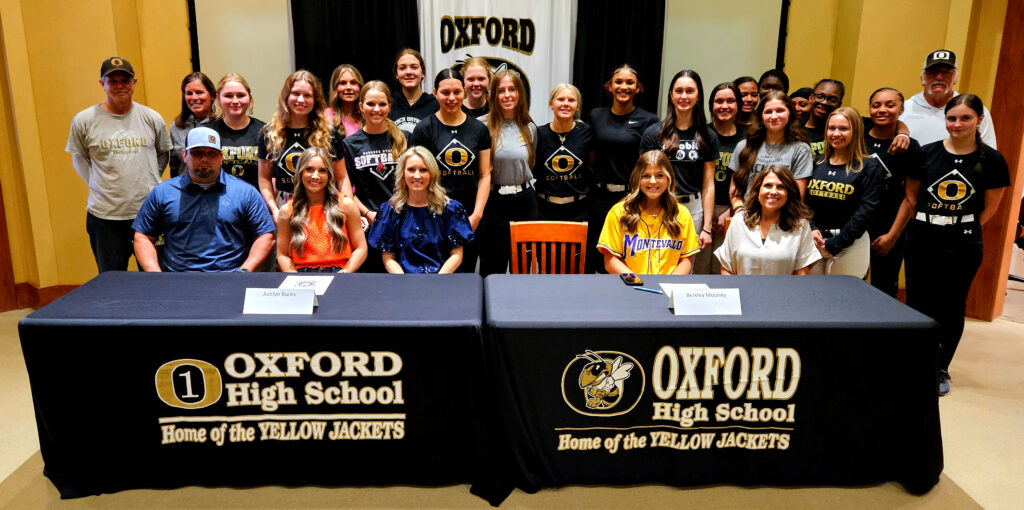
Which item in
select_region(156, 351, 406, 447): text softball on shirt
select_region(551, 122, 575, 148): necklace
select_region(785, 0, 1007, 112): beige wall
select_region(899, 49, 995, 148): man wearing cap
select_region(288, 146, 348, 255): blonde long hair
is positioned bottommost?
select_region(156, 351, 406, 447): text softball on shirt

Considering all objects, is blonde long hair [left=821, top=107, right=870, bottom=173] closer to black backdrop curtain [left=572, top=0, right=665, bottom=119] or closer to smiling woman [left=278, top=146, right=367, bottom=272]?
black backdrop curtain [left=572, top=0, right=665, bottom=119]

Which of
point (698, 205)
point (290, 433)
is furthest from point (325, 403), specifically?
point (698, 205)

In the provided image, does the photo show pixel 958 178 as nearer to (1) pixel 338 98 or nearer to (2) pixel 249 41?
(1) pixel 338 98

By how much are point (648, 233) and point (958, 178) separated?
4.58ft

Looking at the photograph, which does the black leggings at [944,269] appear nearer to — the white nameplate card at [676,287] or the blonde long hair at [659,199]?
the blonde long hair at [659,199]

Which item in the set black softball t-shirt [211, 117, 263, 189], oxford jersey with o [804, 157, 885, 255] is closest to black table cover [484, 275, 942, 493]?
oxford jersey with o [804, 157, 885, 255]

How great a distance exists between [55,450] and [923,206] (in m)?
3.56

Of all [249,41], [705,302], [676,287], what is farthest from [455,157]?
[249,41]

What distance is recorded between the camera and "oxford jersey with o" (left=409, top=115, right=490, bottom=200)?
3.38 meters

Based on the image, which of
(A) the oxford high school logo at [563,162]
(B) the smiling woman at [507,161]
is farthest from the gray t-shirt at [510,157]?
(A) the oxford high school logo at [563,162]

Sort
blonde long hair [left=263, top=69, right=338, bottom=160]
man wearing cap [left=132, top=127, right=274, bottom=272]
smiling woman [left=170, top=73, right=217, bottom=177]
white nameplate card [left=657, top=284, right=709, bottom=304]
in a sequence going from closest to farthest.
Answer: white nameplate card [left=657, top=284, right=709, bottom=304], man wearing cap [left=132, top=127, right=274, bottom=272], blonde long hair [left=263, top=69, right=338, bottom=160], smiling woman [left=170, top=73, right=217, bottom=177]

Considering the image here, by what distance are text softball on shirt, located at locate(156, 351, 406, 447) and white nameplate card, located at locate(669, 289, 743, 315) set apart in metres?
0.87

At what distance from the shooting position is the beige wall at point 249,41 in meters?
4.73

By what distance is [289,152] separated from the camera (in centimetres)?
324
